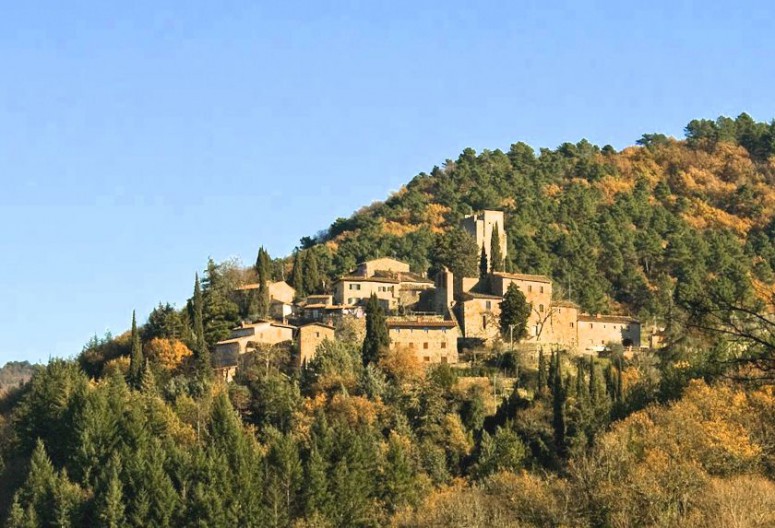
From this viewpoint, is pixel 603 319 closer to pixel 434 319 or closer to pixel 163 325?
pixel 434 319

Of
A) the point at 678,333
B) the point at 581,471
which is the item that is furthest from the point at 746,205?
the point at 581,471

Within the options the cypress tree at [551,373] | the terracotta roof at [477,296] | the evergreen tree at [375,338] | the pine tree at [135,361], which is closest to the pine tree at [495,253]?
the terracotta roof at [477,296]

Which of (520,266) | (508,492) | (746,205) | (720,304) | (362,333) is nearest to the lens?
(720,304)

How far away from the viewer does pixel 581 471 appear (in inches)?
1539

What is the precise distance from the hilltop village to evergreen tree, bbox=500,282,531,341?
0.52m

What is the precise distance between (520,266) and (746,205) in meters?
42.8

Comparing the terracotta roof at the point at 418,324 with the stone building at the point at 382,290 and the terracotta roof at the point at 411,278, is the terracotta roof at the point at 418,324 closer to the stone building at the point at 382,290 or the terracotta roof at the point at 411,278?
the stone building at the point at 382,290

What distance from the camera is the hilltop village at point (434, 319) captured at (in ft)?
210

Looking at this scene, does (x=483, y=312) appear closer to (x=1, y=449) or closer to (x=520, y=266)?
(x=520, y=266)

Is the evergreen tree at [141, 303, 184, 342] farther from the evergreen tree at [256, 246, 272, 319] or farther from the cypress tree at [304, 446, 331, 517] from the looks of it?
the cypress tree at [304, 446, 331, 517]

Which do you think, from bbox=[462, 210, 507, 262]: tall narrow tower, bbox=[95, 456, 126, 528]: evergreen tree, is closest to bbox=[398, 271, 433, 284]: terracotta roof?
bbox=[462, 210, 507, 262]: tall narrow tower

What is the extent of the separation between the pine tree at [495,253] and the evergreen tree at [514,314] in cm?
923

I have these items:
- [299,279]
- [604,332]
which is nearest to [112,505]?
[299,279]

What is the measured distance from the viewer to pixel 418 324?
64125mm
